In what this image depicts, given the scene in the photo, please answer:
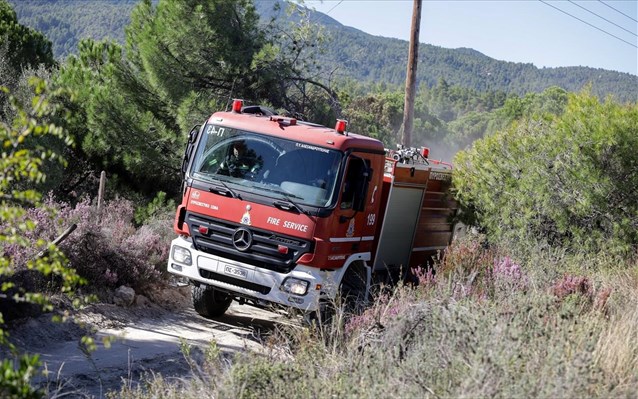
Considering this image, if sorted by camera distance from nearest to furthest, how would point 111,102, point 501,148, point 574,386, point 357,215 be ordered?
point 574,386, point 357,215, point 501,148, point 111,102

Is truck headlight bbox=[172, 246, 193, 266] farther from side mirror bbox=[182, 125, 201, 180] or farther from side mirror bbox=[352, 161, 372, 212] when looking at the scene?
side mirror bbox=[352, 161, 372, 212]

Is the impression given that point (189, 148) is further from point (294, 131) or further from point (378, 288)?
point (378, 288)

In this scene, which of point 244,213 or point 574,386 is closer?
point 574,386

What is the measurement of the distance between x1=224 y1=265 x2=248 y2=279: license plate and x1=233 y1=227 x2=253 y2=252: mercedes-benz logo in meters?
0.25

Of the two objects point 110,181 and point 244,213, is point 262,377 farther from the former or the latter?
point 110,181

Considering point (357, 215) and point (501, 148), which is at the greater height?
point (501, 148)

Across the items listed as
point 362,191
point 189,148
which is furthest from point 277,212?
point 189,148

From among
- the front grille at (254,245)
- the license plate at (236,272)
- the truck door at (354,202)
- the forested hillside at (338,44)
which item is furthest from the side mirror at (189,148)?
the forested hillside at (338,44)

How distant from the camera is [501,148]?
15.2 m

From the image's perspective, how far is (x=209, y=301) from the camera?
11969mm

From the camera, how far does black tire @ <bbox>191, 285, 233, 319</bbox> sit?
11.9 m

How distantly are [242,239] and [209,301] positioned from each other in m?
1.67

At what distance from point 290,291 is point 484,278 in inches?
95.7

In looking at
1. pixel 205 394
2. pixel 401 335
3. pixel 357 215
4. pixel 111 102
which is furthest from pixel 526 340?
pixel 111 102
